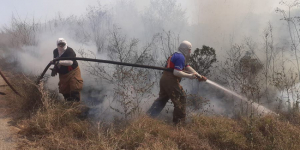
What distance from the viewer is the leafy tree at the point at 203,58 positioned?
17.3 feet

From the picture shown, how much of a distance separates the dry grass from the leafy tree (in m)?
1.80

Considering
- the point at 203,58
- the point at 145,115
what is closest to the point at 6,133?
the point at 145,115

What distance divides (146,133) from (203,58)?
2.89m

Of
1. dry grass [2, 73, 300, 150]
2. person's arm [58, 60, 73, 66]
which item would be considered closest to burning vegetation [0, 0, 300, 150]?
dry grass [2, 73, 300, 150]

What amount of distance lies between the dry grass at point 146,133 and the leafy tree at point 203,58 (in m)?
1.80

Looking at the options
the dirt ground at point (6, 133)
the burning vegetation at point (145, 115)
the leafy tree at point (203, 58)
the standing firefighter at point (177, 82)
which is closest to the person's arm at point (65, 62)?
the burning vegetation at point (145, 115)

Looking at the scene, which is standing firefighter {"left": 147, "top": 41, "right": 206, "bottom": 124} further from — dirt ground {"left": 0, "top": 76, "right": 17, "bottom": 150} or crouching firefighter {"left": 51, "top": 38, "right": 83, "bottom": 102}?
dirt ground {"left": 0, "top": 76, "right": 17, "bottom": 150}

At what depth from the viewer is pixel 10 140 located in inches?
123

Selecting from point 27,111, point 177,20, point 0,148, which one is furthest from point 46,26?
point 0,148


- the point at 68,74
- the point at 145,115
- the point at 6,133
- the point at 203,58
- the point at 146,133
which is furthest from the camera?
the point at 203,58

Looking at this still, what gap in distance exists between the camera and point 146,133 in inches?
123

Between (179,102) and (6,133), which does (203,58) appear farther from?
(6,133)

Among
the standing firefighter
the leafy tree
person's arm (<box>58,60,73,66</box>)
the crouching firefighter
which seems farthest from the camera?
the leafy tree

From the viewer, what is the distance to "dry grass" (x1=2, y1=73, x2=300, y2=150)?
298 centimetres
